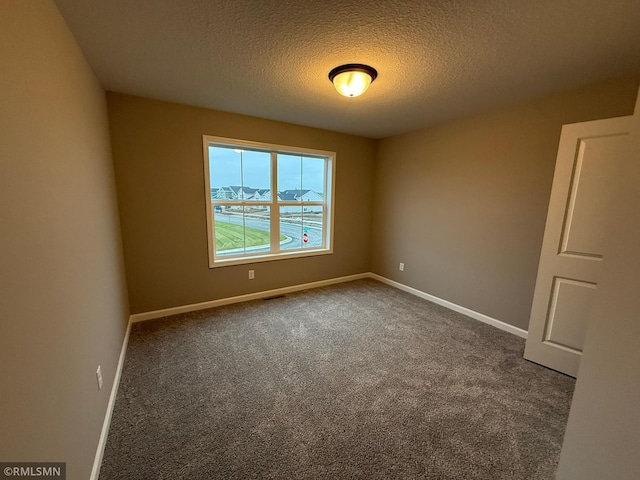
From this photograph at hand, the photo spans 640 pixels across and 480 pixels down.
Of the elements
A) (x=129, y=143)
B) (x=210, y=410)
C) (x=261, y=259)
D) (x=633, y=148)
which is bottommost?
(x=210, y=410)

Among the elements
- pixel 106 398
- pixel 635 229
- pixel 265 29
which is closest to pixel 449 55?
pixel 265 29

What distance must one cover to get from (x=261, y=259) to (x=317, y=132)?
6.47 ft

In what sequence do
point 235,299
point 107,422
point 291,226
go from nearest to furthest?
point 107,422
point 235,299
point 291,226

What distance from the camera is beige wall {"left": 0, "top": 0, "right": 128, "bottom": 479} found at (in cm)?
77

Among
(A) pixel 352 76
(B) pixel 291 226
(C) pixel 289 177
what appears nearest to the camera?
(A) pixel 352 76

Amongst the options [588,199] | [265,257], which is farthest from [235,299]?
[588,199]

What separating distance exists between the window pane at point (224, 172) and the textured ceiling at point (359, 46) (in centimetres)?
70

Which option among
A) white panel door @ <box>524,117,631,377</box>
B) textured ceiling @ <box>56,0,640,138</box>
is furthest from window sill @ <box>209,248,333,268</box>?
white panel door @ <box>524,117,631,377</box>

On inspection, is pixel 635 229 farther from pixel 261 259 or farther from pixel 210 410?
pixel 261 259

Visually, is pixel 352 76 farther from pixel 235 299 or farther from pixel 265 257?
pixel 235 299

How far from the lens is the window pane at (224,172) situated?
3.17m

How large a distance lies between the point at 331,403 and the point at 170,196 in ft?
8.55

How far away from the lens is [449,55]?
177 centimetres

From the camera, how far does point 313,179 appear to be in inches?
157
